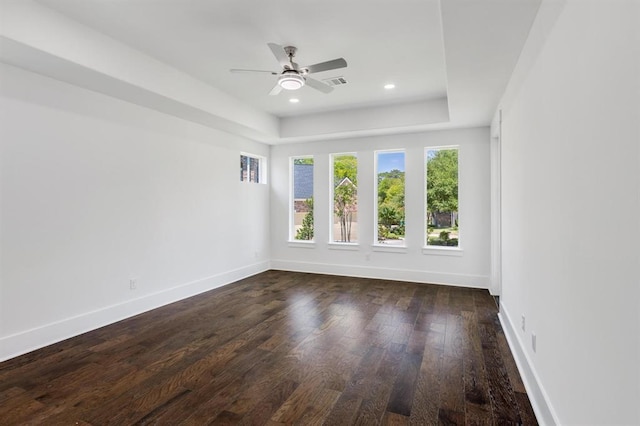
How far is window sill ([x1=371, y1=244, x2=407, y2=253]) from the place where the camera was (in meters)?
5.71

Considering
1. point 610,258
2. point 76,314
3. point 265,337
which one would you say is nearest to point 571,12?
point 610,258

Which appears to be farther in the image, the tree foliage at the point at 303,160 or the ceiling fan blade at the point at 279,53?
the tree foliage at the point at 303,160

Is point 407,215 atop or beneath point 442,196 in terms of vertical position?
beneath

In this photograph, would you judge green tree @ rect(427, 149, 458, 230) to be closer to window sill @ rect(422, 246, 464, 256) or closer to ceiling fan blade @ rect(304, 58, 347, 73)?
window sill @ rect(422, 246, 464, 256)

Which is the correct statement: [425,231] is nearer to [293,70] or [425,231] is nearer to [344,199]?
[344,199]

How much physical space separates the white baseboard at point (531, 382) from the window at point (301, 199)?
4051mm

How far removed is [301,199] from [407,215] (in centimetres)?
213

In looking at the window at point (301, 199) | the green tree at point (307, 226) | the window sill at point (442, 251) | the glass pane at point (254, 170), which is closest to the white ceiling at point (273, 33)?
the glass pane at point (254, 170)

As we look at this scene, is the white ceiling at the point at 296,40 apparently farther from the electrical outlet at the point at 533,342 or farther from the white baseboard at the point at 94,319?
the white baseboard at the point at 94,319

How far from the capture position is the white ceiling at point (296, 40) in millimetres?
2484

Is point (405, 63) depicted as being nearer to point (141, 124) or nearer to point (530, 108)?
point (530, 108)

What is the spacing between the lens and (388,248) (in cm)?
581

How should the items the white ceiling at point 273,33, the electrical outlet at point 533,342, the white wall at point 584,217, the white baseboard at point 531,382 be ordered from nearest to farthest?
the white wall at point 584,217
the white baseboard at point 531,382
the electrical outlet at point 533,342
the white ceiling at point 273,33

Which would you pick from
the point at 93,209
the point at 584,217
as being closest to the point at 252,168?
the point at 93,209
